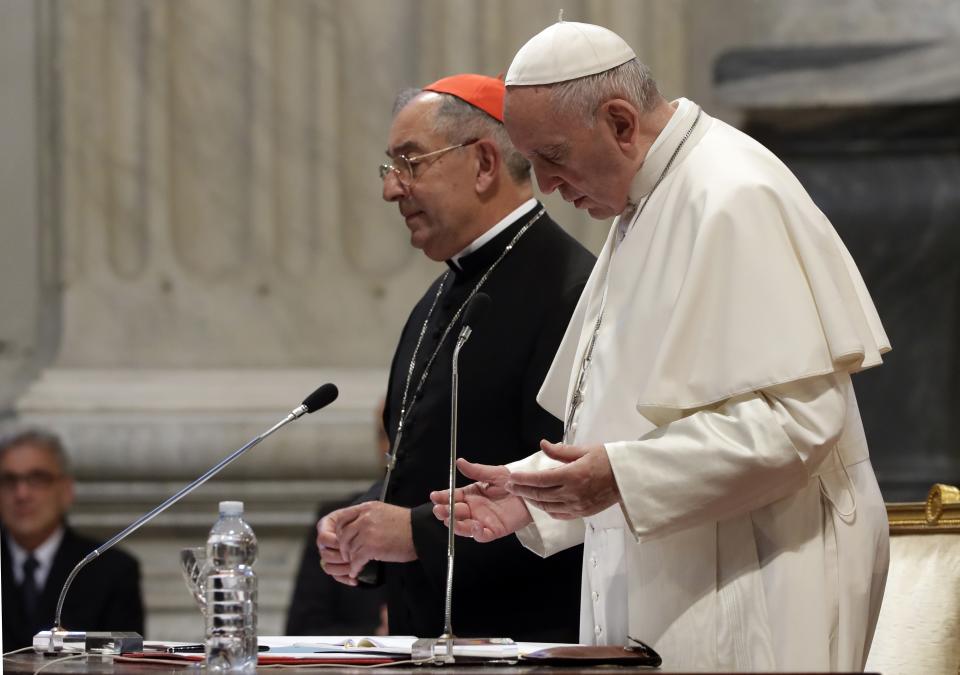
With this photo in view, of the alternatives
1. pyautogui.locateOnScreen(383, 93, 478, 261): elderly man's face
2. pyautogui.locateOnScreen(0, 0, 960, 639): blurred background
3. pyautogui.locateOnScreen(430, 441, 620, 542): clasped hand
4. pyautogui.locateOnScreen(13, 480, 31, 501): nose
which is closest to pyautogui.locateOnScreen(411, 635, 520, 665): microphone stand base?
pyautogui.locateOnScreen(430, 441, 620, 542): clasped hand

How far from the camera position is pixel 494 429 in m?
3.53

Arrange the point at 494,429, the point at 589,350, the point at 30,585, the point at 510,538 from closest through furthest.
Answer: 1. the point at 589,350
2. the point at 510,538
3. the point at 494,429
4. the point at 30,585

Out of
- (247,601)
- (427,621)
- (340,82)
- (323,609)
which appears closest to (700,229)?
(247,601)

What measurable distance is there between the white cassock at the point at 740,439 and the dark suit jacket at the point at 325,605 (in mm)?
2320

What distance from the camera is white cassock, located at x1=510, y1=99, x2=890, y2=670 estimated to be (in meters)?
2.46

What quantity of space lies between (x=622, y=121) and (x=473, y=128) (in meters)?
0.99

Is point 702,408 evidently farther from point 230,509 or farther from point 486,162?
point 486,162

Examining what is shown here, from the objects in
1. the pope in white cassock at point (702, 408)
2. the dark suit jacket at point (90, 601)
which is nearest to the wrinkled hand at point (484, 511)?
the pope in white cassock at point (702, 408)

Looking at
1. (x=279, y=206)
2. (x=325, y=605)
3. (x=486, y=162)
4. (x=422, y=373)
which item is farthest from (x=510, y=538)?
(x=279, y=206)

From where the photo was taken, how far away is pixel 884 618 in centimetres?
328

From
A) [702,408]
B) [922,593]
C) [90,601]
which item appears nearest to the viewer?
[702,408]

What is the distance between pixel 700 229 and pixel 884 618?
1090 mm

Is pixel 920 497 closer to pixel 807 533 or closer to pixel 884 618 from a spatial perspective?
pixel 884 618

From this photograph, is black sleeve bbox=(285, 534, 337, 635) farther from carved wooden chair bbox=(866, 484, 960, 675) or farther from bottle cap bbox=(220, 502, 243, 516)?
bottle cap bbox=(220, 502, 243, 516)
